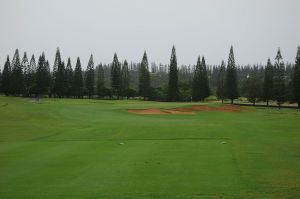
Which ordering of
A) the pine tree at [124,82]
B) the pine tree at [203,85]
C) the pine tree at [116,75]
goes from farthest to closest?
1. the pine tree at [124,82]
2. the pine tree at [116,75]
3. the pine tree at [203,85]

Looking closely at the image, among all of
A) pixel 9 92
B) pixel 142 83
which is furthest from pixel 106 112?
pixel 9 92

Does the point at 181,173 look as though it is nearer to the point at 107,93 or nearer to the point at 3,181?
the point at 3,181

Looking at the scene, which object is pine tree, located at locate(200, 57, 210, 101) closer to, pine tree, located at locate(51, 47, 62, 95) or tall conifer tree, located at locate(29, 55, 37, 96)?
pine tree, located at locate(51, 47, 62, 95)

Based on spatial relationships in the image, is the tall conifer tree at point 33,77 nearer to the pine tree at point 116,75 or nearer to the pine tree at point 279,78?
the pine tree at point 116,75

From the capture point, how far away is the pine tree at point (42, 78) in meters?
116

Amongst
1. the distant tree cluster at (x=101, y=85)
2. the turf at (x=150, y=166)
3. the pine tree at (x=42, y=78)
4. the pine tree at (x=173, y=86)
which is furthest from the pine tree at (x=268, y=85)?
the turf at (x=150, y=166)

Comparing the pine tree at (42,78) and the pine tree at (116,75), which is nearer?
the pine tree at (42,78)

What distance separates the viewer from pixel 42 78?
116125 millimetres

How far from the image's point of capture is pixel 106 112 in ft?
154

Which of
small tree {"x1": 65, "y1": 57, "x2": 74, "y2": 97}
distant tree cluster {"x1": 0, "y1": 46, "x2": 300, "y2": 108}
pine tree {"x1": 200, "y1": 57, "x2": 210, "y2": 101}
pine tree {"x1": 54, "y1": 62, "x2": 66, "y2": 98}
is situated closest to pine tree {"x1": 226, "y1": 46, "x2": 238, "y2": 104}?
distant tree cluster {"x1": 0, "y1": 46, "x2": 300, "y2": 108}

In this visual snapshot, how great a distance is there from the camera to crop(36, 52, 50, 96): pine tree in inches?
4562

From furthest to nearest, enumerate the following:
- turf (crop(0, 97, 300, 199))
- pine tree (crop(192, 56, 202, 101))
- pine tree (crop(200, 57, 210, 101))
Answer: pine tree (crop(200, 57, 210, 101))
pine tree (crop(192, 56, 202, 101))
turf (crop(0, 97, 300, 199))

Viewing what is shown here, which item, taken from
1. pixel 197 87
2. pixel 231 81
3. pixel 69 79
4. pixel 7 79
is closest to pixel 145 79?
pixel 197 87

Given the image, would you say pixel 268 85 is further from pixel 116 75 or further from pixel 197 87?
pixel 116 75
